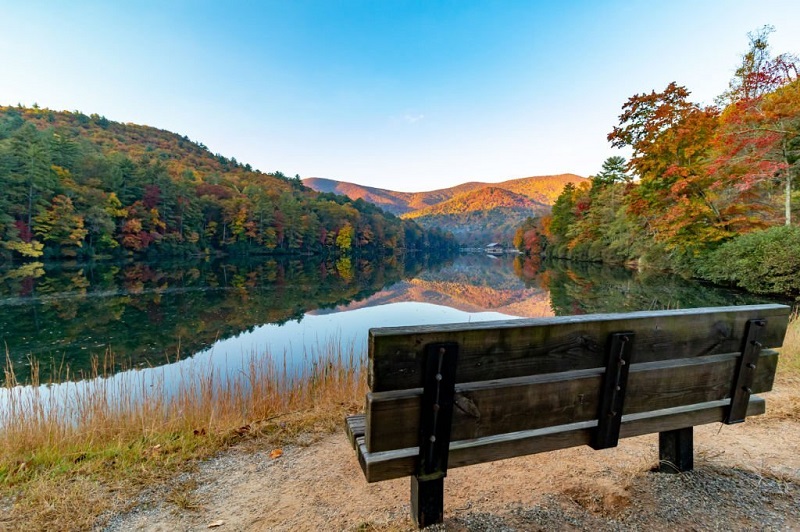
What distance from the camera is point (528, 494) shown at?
2162 mm

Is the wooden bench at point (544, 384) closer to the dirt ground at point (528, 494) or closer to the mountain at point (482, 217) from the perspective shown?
the dirt ground at point (528, 494)

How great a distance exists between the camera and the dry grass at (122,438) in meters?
2.22

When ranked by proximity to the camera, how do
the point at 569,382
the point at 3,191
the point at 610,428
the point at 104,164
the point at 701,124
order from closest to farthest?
the point at 569,382 → the point at 610,428 → the point at 701,124 → the point at 3,191 → the point at 104,164

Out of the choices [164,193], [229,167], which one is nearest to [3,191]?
[164,193]

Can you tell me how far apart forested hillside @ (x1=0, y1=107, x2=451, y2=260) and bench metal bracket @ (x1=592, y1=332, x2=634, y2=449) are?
3782 centimetres

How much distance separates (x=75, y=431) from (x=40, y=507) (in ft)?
5.02

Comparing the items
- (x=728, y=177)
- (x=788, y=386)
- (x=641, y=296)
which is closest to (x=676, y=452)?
(x=788, y=386)

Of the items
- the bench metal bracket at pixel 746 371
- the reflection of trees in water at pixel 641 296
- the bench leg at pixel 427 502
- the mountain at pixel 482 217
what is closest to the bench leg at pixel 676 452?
the bench metal bracket at pixel 746 371

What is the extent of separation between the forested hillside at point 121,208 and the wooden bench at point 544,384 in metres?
37.3

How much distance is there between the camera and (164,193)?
43156 mm

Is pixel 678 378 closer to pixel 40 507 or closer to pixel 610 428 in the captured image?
pixel 610 428

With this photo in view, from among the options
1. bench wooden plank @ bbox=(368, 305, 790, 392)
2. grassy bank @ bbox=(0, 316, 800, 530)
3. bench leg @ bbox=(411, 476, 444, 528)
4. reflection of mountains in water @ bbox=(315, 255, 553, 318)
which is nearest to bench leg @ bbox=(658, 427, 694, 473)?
bench wooden plank @ bbox=(368, 305, 790, 392)

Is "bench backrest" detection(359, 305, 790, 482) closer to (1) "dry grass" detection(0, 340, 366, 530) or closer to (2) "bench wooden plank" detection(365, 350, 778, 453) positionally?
(2) "bench wooden plank" detection(365, 350, 778, 453)

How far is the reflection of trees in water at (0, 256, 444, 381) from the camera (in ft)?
28.7
